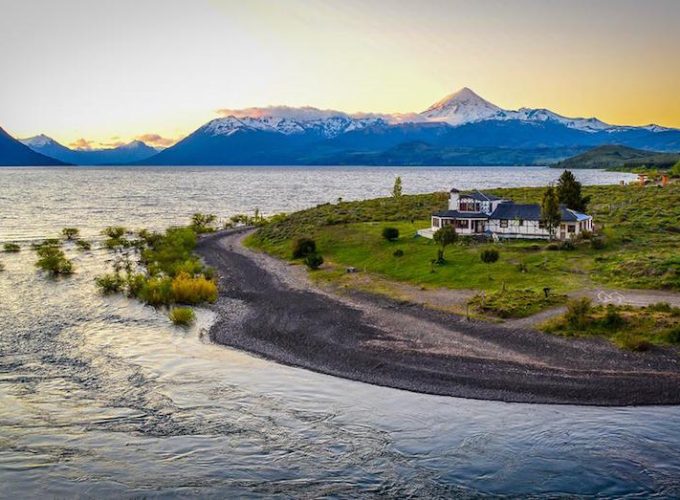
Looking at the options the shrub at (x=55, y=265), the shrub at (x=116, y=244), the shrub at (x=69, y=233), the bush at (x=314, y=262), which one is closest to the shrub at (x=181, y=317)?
the bush at (x=314, y=262)

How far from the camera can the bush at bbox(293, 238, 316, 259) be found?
223 feet

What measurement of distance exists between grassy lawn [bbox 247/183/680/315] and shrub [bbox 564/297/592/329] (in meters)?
3.32

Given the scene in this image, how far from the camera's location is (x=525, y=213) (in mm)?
65062

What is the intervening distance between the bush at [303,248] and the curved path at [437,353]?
18400 millimetres

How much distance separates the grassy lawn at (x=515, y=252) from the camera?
156ft

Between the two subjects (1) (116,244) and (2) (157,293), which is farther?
(1) (116,244)

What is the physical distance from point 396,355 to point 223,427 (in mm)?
11561

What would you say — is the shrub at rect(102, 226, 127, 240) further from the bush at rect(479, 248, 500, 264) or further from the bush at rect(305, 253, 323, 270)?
the bush at rect(479, 248, 500, 264)

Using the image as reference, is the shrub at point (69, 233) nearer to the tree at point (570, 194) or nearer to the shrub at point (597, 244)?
the tree at point (570, 194)

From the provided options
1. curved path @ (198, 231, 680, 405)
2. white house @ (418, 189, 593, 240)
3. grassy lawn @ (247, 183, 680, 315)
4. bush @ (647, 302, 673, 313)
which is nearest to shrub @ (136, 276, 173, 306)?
curved path @ (198, 231, 680, 405)

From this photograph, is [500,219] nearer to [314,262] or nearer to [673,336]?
[314,262]

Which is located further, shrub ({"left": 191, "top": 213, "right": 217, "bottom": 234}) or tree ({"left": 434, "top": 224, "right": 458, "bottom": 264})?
shrub ({"left": 191, "top": 213, "right": 217, "bottom": 234})

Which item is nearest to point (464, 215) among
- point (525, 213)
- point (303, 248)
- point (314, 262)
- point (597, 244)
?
point (525, 213)

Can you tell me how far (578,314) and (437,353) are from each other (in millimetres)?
9138
